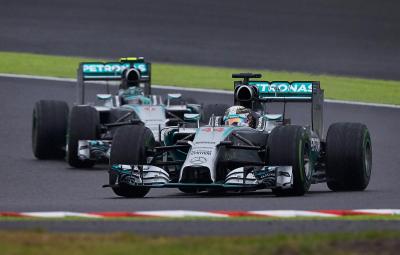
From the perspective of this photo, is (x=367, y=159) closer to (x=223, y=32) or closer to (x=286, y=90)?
(x=286, y=90)

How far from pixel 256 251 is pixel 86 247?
122 cm

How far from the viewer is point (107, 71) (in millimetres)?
23031

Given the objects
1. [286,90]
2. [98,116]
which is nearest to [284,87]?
[286,90]

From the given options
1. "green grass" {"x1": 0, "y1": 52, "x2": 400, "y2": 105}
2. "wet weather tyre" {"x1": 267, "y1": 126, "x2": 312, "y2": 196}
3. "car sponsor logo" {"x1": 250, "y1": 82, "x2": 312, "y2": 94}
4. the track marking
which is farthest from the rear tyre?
"green grass" {"x1": 0, "y1": 52, "x2": 400, "y2": 105}

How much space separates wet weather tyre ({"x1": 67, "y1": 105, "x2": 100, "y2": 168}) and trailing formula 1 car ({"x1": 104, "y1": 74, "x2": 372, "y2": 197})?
2.82 metres

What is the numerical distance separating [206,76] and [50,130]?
8.11 m

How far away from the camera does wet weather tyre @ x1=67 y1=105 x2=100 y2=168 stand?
20.8 meters

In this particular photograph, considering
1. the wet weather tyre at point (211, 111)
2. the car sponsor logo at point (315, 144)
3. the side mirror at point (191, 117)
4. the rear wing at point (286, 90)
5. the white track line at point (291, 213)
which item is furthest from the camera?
the wet weather tyre at point (211, 111)

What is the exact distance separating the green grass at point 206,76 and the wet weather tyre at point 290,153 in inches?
450

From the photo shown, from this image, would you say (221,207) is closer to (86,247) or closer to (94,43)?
(86,247)

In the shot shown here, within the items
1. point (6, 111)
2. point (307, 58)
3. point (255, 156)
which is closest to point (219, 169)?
point (255, 156)

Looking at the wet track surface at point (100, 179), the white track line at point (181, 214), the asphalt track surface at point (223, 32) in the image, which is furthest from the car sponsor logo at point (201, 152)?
the asphalt track surface at point (223, 32)

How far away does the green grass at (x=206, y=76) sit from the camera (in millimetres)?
28047

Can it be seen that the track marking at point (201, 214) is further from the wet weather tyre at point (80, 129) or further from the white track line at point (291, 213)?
the wet weather tyre at point (80, 129)
